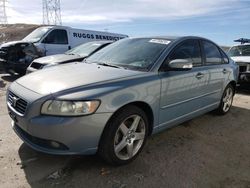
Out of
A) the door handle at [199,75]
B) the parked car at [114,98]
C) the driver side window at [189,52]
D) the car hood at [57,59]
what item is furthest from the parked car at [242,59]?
the car hood at [57,59]

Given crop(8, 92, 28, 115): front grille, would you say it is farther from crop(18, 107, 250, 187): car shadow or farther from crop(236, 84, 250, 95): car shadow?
crop(236, 84, 250, 95): car shadow

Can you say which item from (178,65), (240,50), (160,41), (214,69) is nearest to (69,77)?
(178,65)

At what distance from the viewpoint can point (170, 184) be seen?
10.5 feet

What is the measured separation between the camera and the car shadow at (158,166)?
322cm

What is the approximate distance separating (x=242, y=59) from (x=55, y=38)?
265 inches

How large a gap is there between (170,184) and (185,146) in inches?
45.6

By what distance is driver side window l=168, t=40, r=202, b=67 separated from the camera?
433 centimetres

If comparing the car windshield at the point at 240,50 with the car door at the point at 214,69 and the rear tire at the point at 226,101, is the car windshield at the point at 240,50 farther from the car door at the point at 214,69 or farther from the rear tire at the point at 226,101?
the car door at the point at 214,69

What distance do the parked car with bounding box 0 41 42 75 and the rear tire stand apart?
6.35 m

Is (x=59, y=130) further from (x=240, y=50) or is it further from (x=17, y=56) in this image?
(x=240, y=50)

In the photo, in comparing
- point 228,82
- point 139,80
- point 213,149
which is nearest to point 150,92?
point 139,80

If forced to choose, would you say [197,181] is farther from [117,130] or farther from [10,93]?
[10,93]

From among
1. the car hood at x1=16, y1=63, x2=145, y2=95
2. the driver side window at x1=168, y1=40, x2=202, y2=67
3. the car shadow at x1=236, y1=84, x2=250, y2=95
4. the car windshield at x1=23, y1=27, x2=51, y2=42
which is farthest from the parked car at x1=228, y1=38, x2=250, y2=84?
the car windshield at x1=23, y1=27, x2=51, y2=42

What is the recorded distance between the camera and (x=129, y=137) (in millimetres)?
3588
